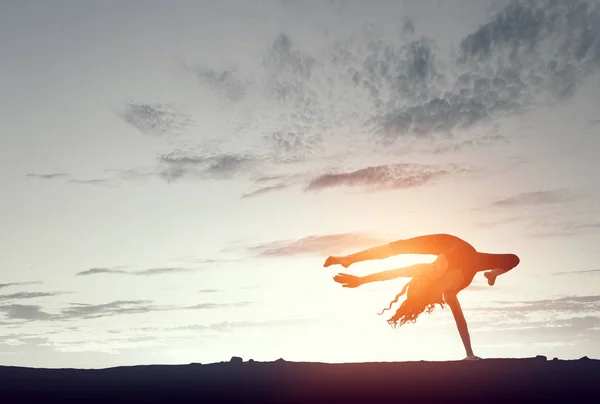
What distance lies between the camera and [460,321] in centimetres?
2783

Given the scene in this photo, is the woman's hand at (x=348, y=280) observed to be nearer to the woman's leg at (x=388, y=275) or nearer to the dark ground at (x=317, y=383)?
the woman's leg at (x=388, y=275)

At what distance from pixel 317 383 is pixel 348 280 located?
243 inches

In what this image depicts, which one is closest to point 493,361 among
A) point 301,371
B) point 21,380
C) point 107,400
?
point 301,371

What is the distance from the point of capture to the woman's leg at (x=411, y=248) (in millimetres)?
28453

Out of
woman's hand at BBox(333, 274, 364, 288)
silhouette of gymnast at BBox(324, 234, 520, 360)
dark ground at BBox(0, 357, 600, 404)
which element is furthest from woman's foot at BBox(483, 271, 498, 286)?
woman's hand at BBox(333, 274, 364, 288)

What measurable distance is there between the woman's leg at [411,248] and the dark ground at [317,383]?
4580 millimetres

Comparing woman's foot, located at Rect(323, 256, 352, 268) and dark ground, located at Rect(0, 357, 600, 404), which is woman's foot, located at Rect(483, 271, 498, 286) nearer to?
dark ground, located at Rect(0, 357, 600, 404)

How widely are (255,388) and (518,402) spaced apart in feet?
29.1

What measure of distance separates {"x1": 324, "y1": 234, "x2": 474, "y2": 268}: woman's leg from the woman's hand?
503mm

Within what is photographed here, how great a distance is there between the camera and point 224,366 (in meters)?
28.1

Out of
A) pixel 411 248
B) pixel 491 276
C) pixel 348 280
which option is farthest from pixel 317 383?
pixel 491 276

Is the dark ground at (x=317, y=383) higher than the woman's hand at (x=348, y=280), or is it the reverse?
the woman's hand at (x=348, y=280)

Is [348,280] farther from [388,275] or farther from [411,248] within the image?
[411,248]

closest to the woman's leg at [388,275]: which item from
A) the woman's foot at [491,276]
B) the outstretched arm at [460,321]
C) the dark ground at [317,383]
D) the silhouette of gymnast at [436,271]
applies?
the silhouette of gymnast at [436,271]
